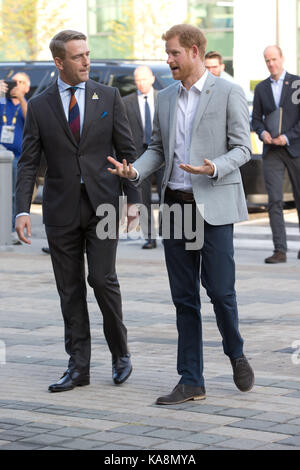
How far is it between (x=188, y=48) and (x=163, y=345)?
2434mm

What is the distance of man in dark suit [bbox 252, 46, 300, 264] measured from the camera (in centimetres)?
1202

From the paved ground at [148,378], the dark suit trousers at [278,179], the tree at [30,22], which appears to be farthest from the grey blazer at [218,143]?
the tree at [30,22]

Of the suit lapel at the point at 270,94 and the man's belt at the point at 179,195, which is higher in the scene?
the man's belt at the point at 179,195

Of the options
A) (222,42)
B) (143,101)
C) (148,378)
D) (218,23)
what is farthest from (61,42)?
(218,23)

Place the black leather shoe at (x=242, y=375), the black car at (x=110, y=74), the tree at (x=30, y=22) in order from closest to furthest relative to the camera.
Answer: the black leather shoe at (x=242, y=375), the black car at (x=110, y=74), the tree at (x=30, y=22)

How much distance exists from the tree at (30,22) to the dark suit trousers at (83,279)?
33.0 metres

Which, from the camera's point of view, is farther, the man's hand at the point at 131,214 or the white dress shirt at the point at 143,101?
the white dress shirt at the point at 143,101

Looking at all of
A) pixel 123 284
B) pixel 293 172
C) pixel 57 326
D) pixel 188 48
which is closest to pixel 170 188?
pixel 188 48

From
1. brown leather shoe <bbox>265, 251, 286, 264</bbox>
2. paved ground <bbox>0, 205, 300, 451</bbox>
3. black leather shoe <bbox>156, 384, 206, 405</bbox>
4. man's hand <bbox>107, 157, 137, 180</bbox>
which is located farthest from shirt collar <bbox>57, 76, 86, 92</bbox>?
brown leather shoe <bbox>265, 251, 286, 264</bbox>

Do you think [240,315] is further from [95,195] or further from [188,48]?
[188,48]

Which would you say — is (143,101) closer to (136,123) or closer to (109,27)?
(136,123)

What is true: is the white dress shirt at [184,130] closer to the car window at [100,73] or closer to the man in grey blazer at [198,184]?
the man in grey blazer at [198,184]

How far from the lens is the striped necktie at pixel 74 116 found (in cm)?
666

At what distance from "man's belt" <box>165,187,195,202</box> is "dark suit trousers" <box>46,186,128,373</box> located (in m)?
0.53
